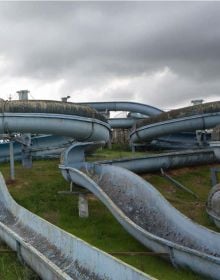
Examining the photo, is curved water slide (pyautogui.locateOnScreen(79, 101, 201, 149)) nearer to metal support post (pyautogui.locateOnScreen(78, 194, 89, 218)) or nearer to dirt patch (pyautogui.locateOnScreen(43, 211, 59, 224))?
metal support post (pyautogui.locateOnScreen(78, 194, 89, 218))

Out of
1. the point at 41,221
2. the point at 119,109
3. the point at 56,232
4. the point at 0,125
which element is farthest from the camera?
the point at 119,109

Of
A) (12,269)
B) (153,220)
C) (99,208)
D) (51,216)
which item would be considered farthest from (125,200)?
(12,269)

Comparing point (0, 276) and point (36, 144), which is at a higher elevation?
point (36, 144)

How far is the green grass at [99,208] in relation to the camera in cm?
803

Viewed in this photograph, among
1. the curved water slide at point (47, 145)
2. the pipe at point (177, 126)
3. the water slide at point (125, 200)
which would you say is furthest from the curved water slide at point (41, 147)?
the water slide at point (125, 200)

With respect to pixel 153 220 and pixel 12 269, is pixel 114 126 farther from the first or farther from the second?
pixel 12 269

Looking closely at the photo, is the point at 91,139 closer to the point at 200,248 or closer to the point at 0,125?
the point at 0,125

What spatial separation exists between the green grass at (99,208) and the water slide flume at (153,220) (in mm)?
307

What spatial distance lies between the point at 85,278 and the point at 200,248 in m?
2.66

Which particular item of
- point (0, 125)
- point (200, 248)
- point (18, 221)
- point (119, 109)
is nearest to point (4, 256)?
point (18, 221)

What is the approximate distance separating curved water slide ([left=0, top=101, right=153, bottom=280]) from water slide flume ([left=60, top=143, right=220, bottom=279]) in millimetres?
1219

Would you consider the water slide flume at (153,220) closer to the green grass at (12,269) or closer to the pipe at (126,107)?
the green grass at (12,269)

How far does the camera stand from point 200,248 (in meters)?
8.23

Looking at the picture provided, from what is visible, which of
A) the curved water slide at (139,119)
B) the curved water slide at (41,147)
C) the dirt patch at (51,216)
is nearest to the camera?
the dirt patch at (51,216)
